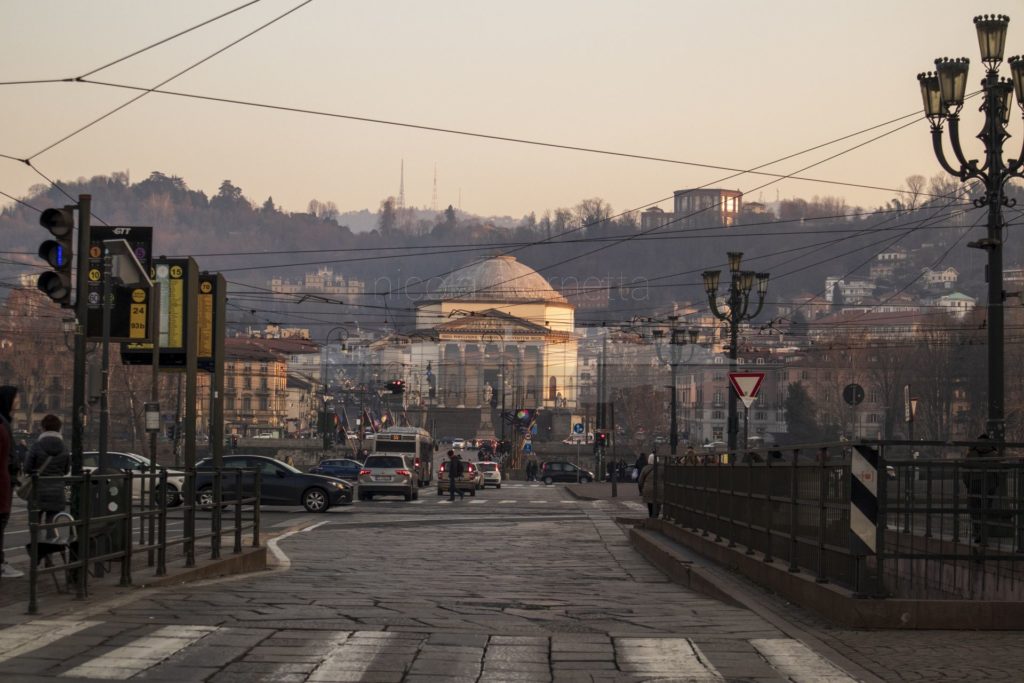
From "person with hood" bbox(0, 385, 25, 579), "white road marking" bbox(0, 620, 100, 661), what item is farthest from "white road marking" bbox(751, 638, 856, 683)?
"person with hood" bbox(0, 385, 25, 579)

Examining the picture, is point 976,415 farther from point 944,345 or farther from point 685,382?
point 685,382

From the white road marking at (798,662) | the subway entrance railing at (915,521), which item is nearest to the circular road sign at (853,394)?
the subway entrance railing at (915,521)

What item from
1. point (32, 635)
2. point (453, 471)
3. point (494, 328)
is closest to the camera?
point (32, 635)

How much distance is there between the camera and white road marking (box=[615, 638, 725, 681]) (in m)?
10.2

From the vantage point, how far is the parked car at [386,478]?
1922 inches

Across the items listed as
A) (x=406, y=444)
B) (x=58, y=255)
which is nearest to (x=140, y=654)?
(x=58, y=255)

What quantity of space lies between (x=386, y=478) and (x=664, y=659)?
38.5m

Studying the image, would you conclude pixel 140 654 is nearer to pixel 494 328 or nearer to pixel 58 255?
pixel 58 255

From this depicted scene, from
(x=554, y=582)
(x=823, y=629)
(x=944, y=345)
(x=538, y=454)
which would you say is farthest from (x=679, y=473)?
(x=538, y=454)

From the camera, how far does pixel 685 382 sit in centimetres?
19262

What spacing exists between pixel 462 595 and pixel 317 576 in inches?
113

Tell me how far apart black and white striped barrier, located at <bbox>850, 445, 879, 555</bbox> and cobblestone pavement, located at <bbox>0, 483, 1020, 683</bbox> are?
0.77m

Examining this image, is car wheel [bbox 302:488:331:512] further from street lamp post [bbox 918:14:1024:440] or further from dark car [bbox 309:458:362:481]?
dark car [bbox 309:458:362:481]

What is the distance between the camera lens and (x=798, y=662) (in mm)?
10727
